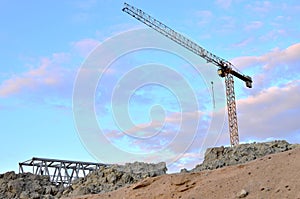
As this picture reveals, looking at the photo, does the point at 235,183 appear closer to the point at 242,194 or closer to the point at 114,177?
the point at 242,194

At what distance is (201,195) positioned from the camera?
17703 millimetres

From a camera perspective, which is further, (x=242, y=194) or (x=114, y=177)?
(x=114, y=177)

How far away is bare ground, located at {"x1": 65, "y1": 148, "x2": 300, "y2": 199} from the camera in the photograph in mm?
16281

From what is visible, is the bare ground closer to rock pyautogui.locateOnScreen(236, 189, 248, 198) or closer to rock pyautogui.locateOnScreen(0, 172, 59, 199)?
rock pyautogui.locateOnScreen(236, 189, 248, 198)

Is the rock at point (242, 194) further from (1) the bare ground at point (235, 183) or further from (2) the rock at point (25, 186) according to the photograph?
(2) the rock at point (25, 186)

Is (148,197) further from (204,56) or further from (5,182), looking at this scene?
(204,56)

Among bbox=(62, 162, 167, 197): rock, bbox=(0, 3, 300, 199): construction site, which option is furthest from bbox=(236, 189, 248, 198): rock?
bbox=(62, 162, 167, 197): rock

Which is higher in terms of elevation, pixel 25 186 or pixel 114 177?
pixel 25 186

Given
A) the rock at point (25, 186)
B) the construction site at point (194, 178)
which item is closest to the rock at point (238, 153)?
the construction site at point (194, 178)

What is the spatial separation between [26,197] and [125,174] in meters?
5.96

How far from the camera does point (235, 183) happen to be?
17656 millimetres

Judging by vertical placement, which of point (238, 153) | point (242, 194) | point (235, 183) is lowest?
point (242, 194)

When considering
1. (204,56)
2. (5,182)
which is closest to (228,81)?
(204,56)

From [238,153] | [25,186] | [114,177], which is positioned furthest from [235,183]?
[25,186]
